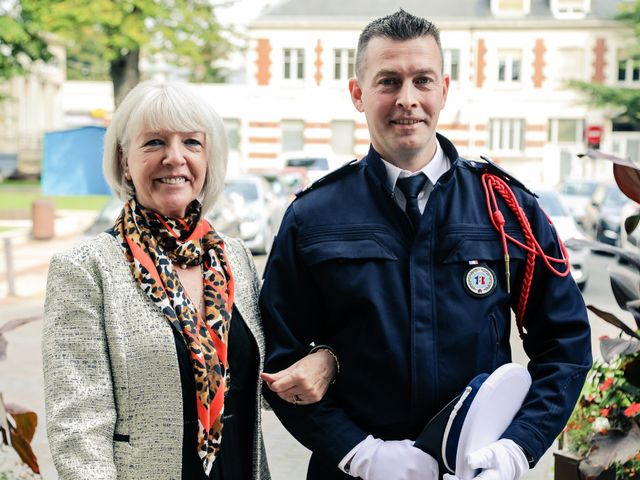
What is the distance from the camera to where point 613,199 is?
67.0 ft

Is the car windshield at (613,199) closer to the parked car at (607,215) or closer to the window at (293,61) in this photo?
the parked car at (607,215)

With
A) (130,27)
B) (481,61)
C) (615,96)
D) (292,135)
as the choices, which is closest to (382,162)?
(130,27)

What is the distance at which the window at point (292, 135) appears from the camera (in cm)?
5084

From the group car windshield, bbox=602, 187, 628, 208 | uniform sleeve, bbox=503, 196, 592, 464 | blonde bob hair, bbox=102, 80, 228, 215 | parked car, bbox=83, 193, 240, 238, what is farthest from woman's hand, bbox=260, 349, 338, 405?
car windshield, bbox=602, 187, 628, 208

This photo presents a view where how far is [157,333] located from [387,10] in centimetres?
4926

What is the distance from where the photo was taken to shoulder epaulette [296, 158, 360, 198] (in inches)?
111

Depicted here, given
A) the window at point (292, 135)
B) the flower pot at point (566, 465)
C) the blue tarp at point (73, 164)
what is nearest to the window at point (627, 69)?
the window at point (292, 135)

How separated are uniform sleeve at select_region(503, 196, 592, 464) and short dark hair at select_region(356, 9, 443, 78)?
0.65 meters

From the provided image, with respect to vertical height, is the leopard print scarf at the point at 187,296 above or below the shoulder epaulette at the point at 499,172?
below

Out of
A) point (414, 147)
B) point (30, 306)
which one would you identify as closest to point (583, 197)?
point (30, 306)

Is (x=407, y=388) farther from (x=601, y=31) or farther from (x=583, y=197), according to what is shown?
(x=601, y=31)

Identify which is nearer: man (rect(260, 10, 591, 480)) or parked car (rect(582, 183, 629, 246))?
man (rect(260, 10, 591, 480))

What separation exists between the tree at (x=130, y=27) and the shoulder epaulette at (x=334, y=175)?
22703mm

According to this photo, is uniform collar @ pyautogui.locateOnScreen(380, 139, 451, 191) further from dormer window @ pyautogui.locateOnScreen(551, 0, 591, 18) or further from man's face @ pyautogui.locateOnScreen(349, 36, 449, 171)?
dormer window @ pyautogui.locateOnScreen(551, 0, 591, 18)
